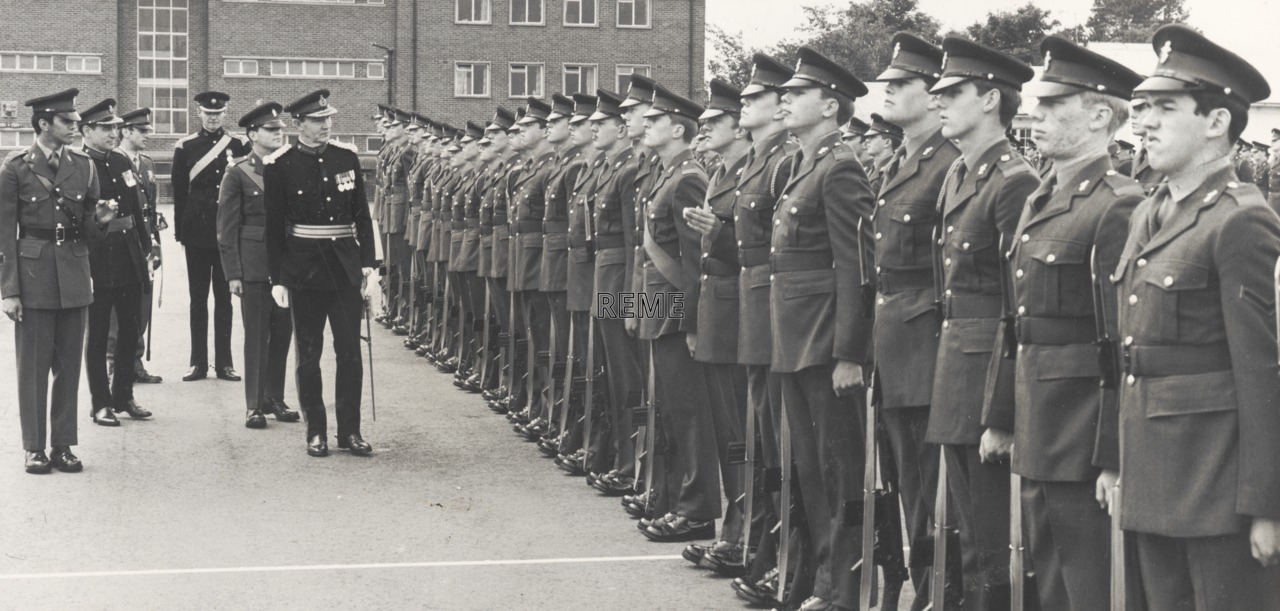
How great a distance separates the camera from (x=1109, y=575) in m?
4.66

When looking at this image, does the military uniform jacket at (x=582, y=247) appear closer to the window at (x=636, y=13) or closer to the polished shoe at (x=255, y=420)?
the polished shoe at (x=255, y=420)

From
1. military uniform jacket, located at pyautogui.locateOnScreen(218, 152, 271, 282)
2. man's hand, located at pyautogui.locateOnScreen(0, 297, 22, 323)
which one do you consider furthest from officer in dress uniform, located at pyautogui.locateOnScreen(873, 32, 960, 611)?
military uniform jacket, located at pyautogui.locateOnScreen(218, 152, 271, 282)

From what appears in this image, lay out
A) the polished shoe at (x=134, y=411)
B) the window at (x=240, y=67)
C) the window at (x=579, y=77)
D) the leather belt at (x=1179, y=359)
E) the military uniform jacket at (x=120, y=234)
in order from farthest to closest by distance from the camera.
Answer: the window at (x=579, y=77), the window at (x=240, y=67), the polished shoe at (x=134, y=411), the military uniform jacket at (x=120, y=234), the leather belt at (x=1179, y=359)

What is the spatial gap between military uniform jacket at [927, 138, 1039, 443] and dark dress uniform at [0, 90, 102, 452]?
636 cm

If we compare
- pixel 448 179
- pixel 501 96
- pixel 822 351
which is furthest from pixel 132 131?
pixel 501 96

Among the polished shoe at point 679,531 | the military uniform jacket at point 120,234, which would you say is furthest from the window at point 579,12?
the polished shoe at point 679,531

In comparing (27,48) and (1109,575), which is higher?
(27,48)

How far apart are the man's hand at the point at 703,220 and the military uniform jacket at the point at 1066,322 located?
2.66 m

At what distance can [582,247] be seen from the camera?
9891mm

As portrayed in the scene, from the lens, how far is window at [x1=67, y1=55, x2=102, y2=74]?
193ft

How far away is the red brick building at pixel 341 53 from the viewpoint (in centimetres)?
5906

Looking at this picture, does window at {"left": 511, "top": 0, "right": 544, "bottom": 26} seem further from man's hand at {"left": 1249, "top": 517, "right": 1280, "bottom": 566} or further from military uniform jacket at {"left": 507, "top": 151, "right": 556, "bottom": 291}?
man's hand at {"left": 1249, "top": 517, "right": 1280, "bottom": 566}

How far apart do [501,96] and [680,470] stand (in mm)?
54167

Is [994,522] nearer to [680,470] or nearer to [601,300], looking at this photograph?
[680,470]
